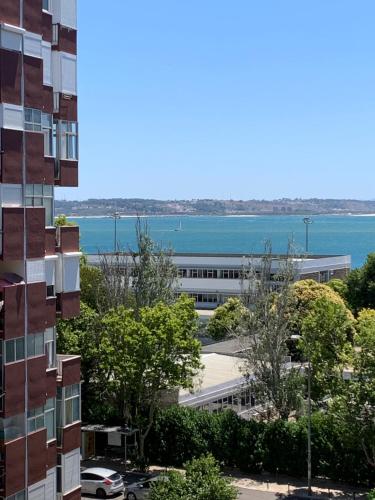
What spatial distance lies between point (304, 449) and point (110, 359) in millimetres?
8496

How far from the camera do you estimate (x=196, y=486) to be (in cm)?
2128

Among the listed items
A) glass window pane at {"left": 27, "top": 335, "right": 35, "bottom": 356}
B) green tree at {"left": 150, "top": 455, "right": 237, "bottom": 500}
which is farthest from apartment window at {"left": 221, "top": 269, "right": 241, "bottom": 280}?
glass window pane at {"left": 27, "top": 335, "right": 35, "bottom": 356}

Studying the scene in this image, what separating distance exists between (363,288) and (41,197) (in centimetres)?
5025

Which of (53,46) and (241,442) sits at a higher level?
(53,46)

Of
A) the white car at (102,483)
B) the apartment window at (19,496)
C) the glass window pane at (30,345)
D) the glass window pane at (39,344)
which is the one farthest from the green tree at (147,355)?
the apartment window at (19,496)

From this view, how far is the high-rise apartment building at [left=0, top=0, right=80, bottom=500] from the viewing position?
1634cm

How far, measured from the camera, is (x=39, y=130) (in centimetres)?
1727

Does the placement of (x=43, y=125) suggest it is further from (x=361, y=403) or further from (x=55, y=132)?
(x=361, y=403)

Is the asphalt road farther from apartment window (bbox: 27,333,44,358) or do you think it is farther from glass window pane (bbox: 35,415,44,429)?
apartment window (bbox: 27,333,44,358)

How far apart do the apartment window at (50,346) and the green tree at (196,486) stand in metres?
5.31

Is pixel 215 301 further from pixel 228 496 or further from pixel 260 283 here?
pixel 228 496

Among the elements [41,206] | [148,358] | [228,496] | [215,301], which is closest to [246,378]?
[148,358]

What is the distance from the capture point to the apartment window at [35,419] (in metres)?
17.0

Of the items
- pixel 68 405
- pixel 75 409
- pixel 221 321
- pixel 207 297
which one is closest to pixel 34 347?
pixel 68 405
